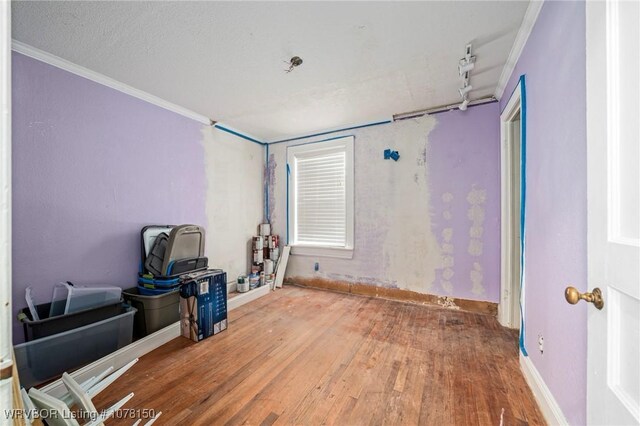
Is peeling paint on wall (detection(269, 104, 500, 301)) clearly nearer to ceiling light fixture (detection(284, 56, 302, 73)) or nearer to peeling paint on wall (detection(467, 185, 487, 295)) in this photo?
peeling paint on wall (detection(467, 185, 487, 295))

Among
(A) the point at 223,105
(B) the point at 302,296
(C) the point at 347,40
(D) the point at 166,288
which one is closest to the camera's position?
(C) the point at 347,40

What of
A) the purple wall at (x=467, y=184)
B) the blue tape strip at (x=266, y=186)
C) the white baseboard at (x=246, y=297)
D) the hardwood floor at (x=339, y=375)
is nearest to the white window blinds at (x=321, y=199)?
the blue tape strip at (x=266, y=186)

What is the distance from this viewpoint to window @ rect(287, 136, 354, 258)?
12.0 ft

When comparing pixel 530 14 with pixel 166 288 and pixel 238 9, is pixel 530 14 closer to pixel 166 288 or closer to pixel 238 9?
pixel 238 9

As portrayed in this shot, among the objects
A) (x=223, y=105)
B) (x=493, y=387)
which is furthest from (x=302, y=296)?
(x=223, y=105)

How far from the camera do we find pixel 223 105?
2938 millimetres

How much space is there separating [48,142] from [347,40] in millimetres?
2505

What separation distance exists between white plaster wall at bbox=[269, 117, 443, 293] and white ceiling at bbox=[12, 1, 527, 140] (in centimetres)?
61

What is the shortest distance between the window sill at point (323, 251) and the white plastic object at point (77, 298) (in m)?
2.36

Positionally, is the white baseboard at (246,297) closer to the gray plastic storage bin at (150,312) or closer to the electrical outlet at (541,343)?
the gray plastic storage bin at (150,312)

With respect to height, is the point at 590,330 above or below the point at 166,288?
above

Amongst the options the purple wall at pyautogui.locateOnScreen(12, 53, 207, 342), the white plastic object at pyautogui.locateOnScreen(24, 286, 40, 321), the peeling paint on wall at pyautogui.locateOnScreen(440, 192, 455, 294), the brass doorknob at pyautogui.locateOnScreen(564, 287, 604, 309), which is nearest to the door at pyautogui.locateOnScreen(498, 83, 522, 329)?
the peeling paint on wall at pyautogui.locateOnScreen(440, 192, 455, 294)

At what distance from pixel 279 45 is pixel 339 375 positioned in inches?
98.2

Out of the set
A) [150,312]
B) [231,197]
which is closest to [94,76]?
[231,197]
